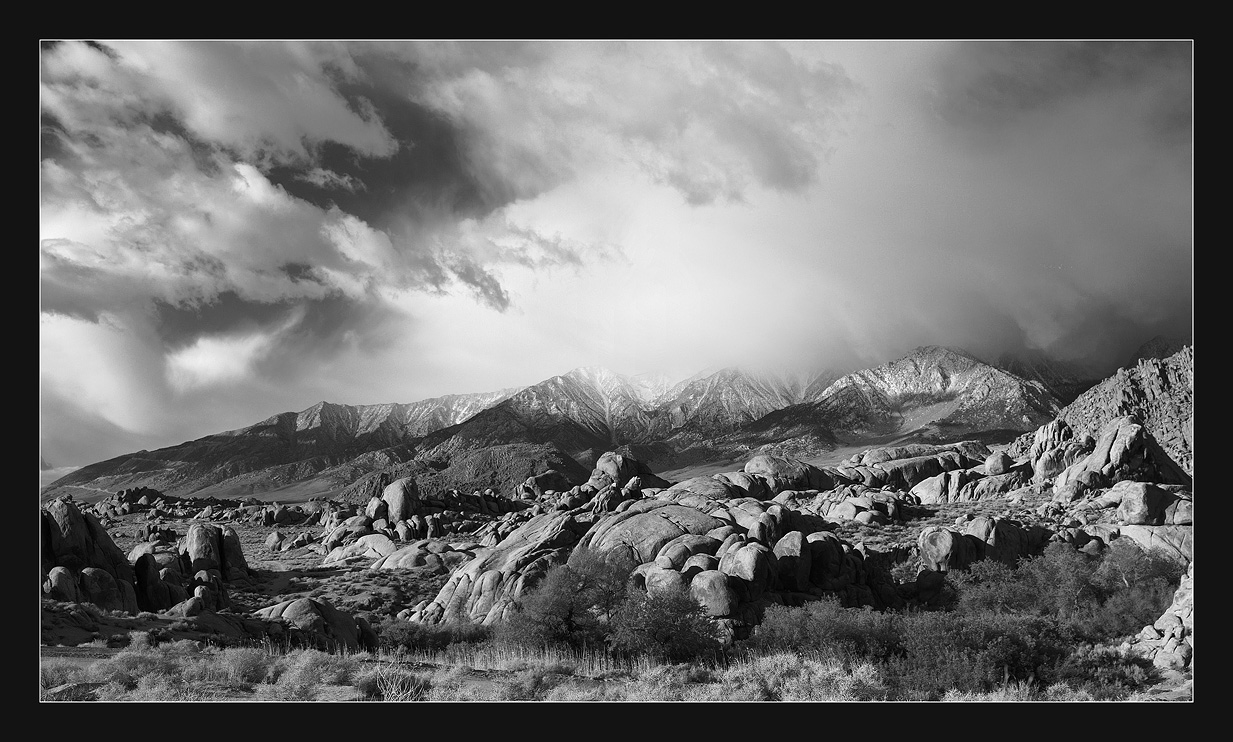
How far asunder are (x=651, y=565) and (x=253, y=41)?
98.7ft

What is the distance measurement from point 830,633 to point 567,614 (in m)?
10.4

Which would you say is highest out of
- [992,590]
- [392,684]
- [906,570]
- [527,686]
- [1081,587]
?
[392,684]

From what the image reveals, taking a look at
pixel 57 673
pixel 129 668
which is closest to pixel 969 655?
pixel 129 668

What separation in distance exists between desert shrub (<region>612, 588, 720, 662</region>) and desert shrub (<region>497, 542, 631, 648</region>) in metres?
1.46

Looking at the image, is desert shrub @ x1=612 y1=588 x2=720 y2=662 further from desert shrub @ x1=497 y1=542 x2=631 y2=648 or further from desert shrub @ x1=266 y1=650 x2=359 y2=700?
desert shrub @ x1=266 y1=650 x2=359 y2=700

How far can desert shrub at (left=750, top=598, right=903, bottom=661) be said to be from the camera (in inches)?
885

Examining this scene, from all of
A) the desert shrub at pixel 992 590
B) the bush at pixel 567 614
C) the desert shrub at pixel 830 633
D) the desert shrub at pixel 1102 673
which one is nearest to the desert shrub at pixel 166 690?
the bush at pixel 567 614

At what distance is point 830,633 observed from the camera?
24.0 metres

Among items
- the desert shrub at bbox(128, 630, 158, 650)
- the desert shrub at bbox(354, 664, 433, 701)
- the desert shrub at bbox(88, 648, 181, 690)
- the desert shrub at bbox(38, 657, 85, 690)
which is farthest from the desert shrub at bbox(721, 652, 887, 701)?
the desert shrub at bbox(128, 630, 158, 650)

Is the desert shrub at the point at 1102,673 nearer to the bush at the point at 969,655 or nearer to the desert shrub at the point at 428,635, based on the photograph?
the bush at the point at 969,655

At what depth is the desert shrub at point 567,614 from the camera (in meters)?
27.5

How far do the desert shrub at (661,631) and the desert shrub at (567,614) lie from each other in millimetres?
1462

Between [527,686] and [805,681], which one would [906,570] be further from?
[527,686]

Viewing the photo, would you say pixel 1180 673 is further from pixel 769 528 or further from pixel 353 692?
pixel 769 528
